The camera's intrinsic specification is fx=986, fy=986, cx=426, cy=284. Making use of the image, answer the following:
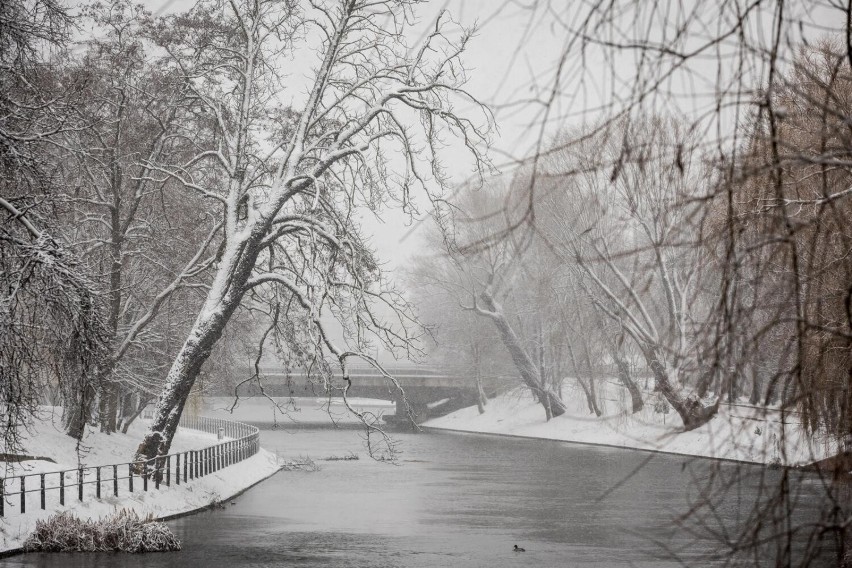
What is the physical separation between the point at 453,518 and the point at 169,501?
6.55 meters

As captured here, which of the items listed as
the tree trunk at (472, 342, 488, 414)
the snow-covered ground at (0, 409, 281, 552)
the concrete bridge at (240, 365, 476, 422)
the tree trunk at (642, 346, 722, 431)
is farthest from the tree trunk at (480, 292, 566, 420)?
the tree trunk at (642, 346, 722, 431)

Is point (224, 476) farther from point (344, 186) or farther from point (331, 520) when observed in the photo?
point (344, 186)

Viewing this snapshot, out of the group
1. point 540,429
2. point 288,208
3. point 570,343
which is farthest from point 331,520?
point 540,429

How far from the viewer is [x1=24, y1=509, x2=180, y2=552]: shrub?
658 inches

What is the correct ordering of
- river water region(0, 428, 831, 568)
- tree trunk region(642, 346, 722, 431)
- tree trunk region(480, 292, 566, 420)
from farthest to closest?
1. tree trunk region(480, 292, 566, 420)
2. river water region(0, 428, 831, 568)
3. tree trunk region(642, 346, 722, 431)

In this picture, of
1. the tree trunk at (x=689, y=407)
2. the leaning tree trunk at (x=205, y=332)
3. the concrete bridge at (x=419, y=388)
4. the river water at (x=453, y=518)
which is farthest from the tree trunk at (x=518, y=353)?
the tree trunk at (x=689, y=407)

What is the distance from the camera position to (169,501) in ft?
74.4

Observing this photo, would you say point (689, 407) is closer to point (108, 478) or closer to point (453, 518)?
point (108, 478)

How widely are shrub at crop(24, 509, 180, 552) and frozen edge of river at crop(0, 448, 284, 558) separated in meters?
0.34

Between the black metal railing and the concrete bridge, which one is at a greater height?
the concrete bridge

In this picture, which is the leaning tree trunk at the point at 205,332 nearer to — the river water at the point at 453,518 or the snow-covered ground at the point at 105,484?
the snow-covered ground at the point at 105,484

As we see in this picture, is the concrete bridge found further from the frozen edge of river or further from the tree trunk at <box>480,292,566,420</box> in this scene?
the frozen edge of river

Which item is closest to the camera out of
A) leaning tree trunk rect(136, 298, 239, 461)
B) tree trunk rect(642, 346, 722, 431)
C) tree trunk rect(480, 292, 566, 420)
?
tree trunk rect(642, 346, 722, 431)

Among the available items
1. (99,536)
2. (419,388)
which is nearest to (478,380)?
(419,388)
